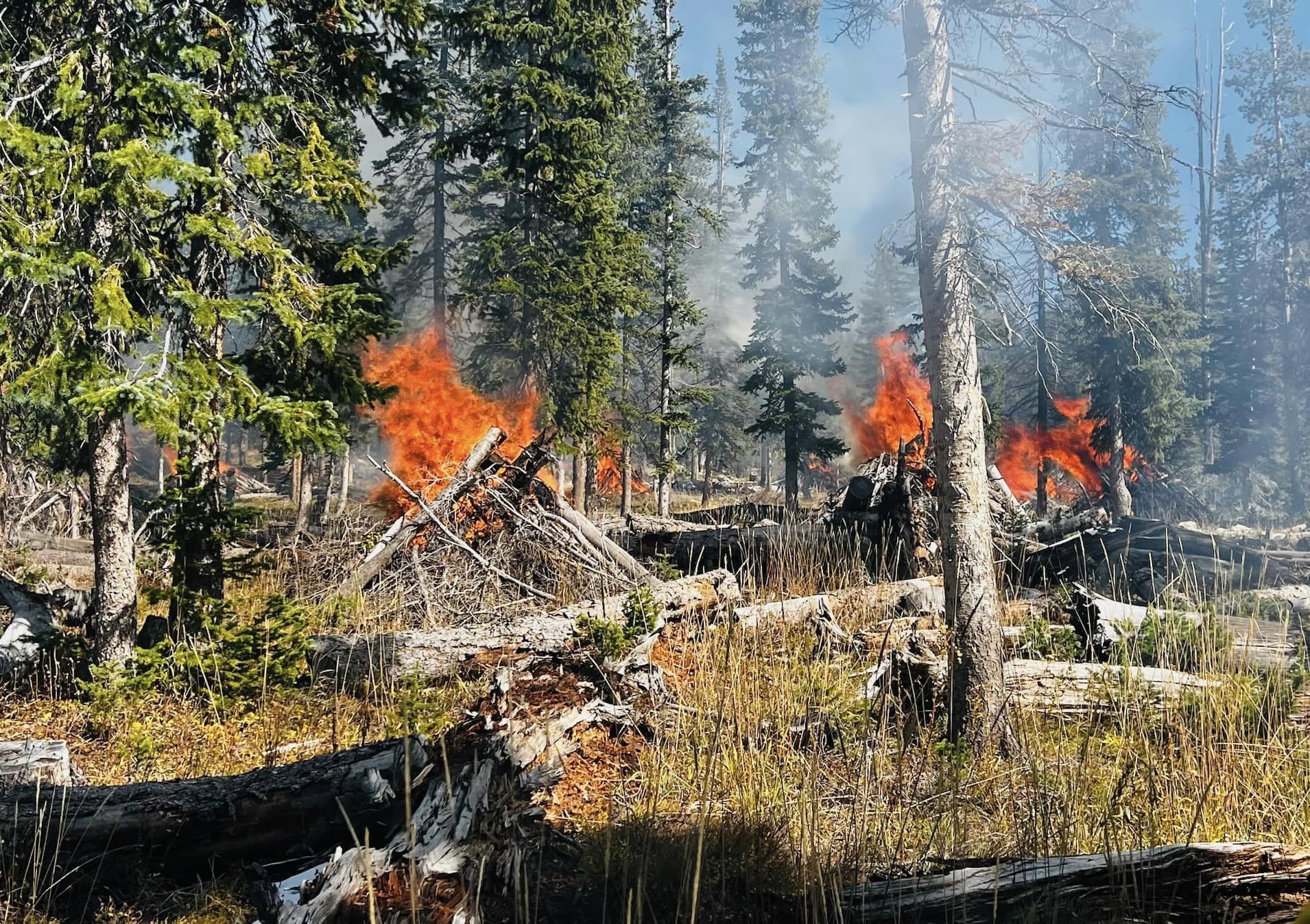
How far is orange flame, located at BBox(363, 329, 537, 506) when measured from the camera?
17406mm

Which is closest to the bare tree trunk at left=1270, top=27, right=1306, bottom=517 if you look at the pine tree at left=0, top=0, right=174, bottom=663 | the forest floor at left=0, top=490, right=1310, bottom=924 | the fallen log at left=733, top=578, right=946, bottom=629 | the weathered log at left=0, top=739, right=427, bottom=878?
the fallen log at left=733, top=578, right=946, bottom=629

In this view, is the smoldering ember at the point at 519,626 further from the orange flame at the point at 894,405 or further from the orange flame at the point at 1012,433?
the orange flame at the point at 894,405

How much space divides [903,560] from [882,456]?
2578 millimetres

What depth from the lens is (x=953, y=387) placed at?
5.22 metres

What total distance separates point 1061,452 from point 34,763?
120ft

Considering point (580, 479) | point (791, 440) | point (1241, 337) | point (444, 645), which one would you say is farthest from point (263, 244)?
Answer: point (1241, 337)

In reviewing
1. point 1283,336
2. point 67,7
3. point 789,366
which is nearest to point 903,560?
point 67,7

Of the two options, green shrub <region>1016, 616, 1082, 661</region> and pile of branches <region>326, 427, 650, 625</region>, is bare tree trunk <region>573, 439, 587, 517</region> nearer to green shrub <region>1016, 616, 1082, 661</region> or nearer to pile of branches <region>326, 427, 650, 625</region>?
pile of branches <region>326, 427, 650, 625</region>

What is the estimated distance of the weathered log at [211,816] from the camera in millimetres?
3527

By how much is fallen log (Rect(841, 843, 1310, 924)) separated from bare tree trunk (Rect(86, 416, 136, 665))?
246 inches

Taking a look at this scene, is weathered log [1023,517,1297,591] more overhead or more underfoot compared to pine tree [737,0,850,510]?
more underfoot

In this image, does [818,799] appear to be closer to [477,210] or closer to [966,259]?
[966,259]

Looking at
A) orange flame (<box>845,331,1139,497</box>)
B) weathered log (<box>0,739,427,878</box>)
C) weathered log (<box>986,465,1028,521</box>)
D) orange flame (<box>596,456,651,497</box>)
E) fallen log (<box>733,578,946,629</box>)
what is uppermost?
orange flame (<box>845,331,1139,497</box>)

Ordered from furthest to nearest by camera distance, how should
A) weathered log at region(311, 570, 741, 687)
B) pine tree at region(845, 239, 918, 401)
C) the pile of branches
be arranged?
pine tree at region(845, 239, 918, 401)
the pile of branches
weathered log at region(311, 570, 741, 687)
